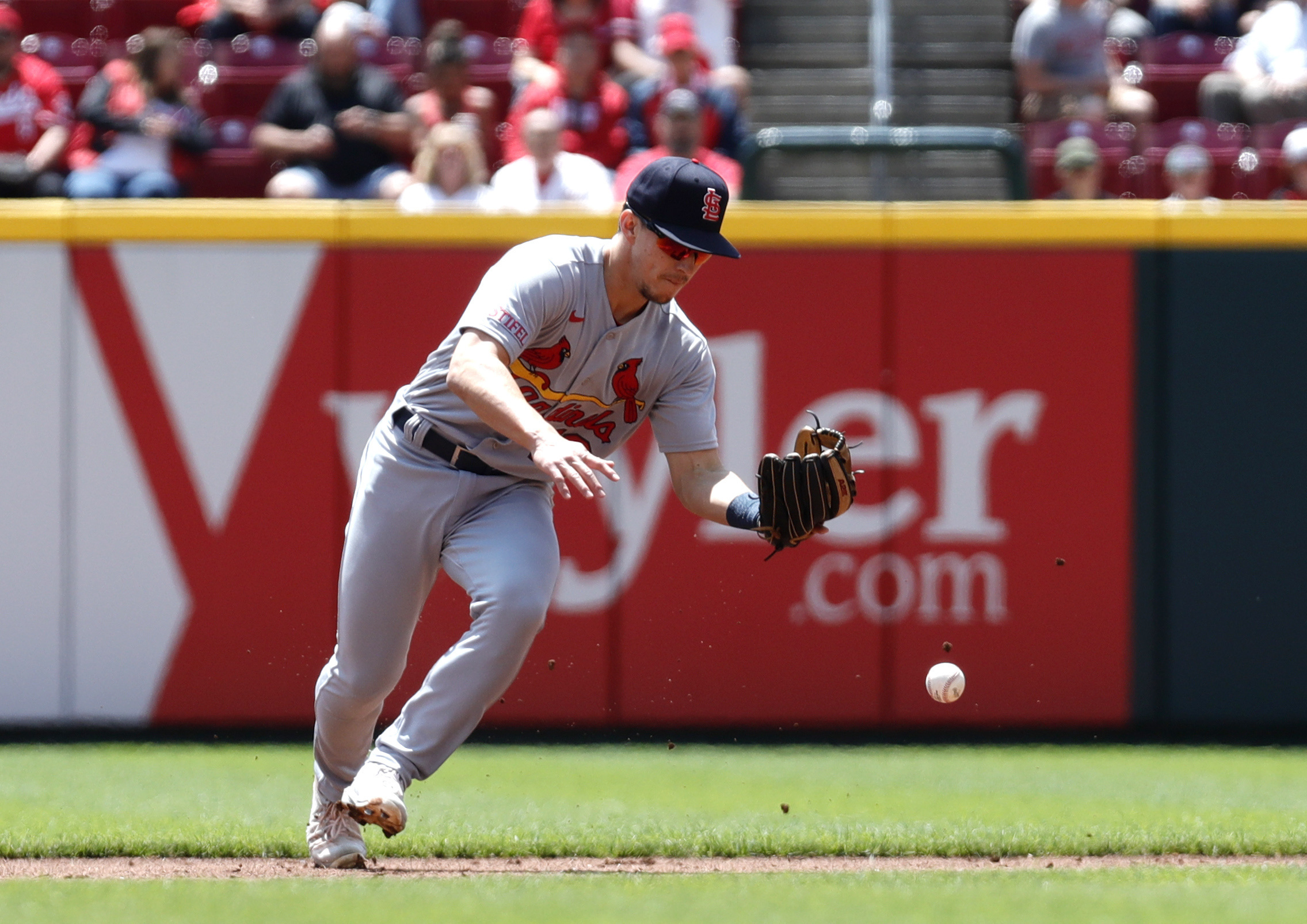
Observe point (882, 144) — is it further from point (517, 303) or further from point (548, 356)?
point (517, 303)

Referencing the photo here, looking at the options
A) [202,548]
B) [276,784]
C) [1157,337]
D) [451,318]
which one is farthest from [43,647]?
[1157,337]

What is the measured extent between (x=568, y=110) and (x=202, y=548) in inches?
128

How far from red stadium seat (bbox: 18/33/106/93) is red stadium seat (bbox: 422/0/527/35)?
6.52 ft

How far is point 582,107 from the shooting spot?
31.8 ft

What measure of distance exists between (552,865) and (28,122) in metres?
6.28

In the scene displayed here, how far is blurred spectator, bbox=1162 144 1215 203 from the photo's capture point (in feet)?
28.8

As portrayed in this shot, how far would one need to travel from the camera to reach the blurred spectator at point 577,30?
10203 mm

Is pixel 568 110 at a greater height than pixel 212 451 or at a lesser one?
greater

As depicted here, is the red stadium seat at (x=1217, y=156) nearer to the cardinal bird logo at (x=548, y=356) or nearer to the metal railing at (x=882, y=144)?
the metal railing at (x=882, y=144)

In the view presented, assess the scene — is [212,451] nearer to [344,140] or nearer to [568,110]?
[344,140]

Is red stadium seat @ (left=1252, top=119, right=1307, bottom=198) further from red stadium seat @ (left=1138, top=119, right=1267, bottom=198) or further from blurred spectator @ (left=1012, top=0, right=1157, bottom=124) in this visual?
blurred spectator @ (left=1012, top=0, right=1157, bottom=124)

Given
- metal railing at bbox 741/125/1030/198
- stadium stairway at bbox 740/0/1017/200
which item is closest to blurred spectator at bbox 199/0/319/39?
stadium stairway at bbox 740/0/1017/200

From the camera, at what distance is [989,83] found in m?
10.7

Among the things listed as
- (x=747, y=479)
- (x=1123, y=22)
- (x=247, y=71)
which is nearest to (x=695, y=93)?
(x=747, y=479)
